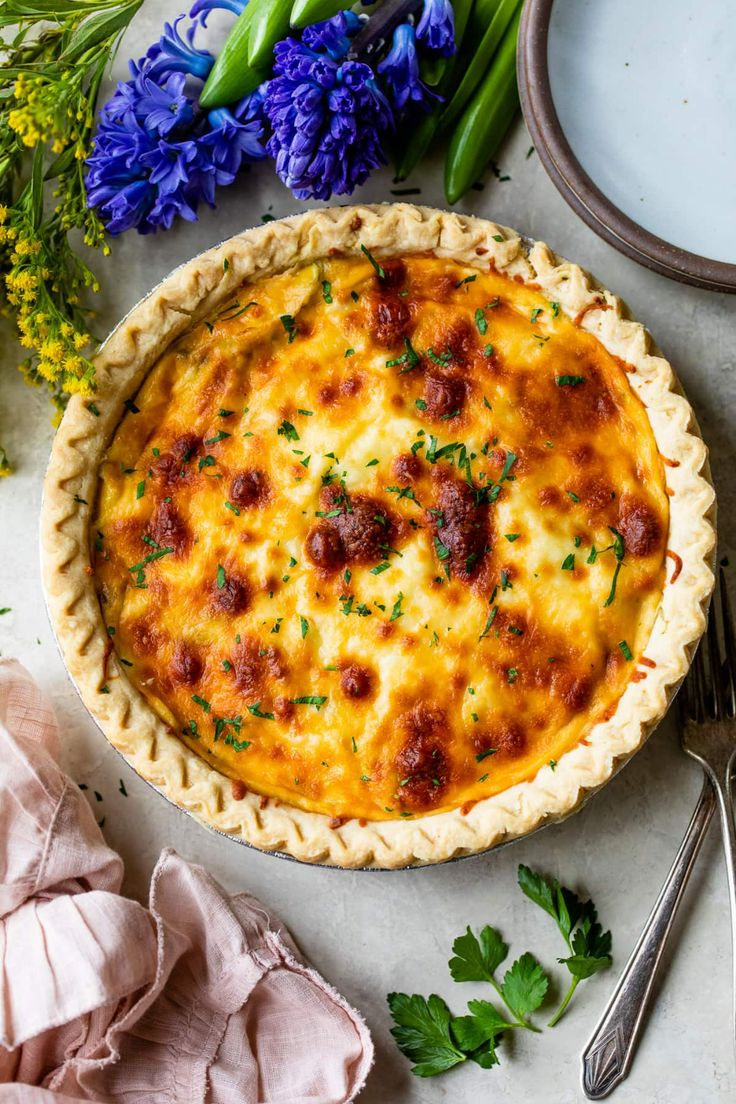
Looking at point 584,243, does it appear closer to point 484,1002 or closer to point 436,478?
point 436,478

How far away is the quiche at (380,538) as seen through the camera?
3.22 meters

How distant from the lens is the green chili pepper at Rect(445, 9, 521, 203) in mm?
3559

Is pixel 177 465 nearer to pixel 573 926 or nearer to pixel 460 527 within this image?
pixel 460 527

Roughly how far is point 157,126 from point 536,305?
1382 millimetres

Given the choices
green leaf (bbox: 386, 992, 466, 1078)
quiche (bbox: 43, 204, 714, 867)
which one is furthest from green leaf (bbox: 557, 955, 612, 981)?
quiche (bbox: 43, 204, 714, 867)

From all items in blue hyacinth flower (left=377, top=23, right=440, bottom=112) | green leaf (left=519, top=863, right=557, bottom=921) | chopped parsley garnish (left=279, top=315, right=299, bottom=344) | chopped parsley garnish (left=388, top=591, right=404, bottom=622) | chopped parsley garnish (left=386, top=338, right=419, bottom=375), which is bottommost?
green leaf (left=519, top=863, right=557, bottom=921)

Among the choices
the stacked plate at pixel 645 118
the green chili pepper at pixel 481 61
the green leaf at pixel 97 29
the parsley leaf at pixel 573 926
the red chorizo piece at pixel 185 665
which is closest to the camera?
the stacked plate at pixel 645 118

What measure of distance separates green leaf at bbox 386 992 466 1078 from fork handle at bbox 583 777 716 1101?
0.48 meters

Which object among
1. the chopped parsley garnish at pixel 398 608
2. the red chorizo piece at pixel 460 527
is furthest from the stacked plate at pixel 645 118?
the chopped parsley garnish at pixel 398 608

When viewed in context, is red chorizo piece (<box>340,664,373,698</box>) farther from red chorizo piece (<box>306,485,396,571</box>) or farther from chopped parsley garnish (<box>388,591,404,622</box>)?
red chorizo piece (<box>306,485,396,571</box>)

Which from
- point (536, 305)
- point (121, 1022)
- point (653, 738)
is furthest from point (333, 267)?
point (121, 1022)

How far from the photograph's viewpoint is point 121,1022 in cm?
348

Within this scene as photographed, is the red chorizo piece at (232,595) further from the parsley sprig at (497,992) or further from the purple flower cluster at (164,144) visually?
the parsley sprig at (497,992)

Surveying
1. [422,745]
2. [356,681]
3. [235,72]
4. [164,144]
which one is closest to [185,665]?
[356,681]
